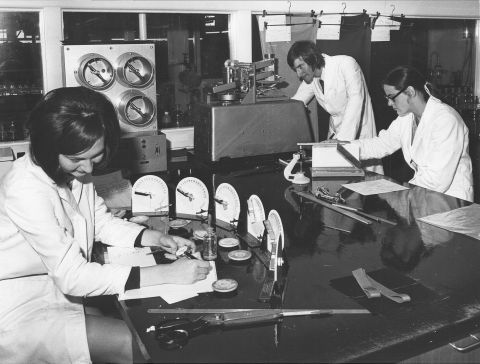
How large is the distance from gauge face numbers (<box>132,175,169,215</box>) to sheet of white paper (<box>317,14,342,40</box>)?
2842 millimetres

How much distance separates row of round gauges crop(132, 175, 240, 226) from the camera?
7.41ft

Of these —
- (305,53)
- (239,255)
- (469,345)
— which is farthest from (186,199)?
(305,53)

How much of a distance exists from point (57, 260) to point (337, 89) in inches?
122

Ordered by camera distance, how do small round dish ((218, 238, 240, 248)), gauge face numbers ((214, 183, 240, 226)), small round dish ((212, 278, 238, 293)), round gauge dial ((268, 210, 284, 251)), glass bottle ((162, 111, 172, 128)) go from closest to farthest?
1. small round dish ((212, 278, 238, 293))
2. round gauge dial ((268, 210, 284, 251))
3. small round dish ((218, 238, 240, 248))
4. gauge face numbers ((214, 183, 240, 226))
5. glass bottle ((162, 111, 172, 128))

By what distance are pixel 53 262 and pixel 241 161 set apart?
1.84m

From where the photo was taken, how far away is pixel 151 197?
248 centimetres

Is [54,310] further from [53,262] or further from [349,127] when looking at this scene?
[349,127]

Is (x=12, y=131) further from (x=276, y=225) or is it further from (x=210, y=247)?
(x=276, y=225)

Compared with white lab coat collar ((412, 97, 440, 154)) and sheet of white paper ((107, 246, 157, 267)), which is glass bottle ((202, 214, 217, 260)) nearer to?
sheet of white paper ((107, 246, 157, 267))

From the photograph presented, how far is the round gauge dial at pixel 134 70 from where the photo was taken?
353cm

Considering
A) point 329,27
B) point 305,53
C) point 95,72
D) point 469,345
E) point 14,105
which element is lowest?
point 469,345

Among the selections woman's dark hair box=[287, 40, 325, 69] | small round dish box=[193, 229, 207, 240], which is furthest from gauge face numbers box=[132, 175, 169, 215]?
woman's dark hair box=[287, 40, 325, 69]

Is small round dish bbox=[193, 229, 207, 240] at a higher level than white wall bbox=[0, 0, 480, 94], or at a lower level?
lower

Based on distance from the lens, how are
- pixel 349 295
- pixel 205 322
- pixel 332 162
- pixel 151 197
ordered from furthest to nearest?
1. pixel 332 162
2. pixel 151 197
3. pixel 349 295
4. pixel 205 322
